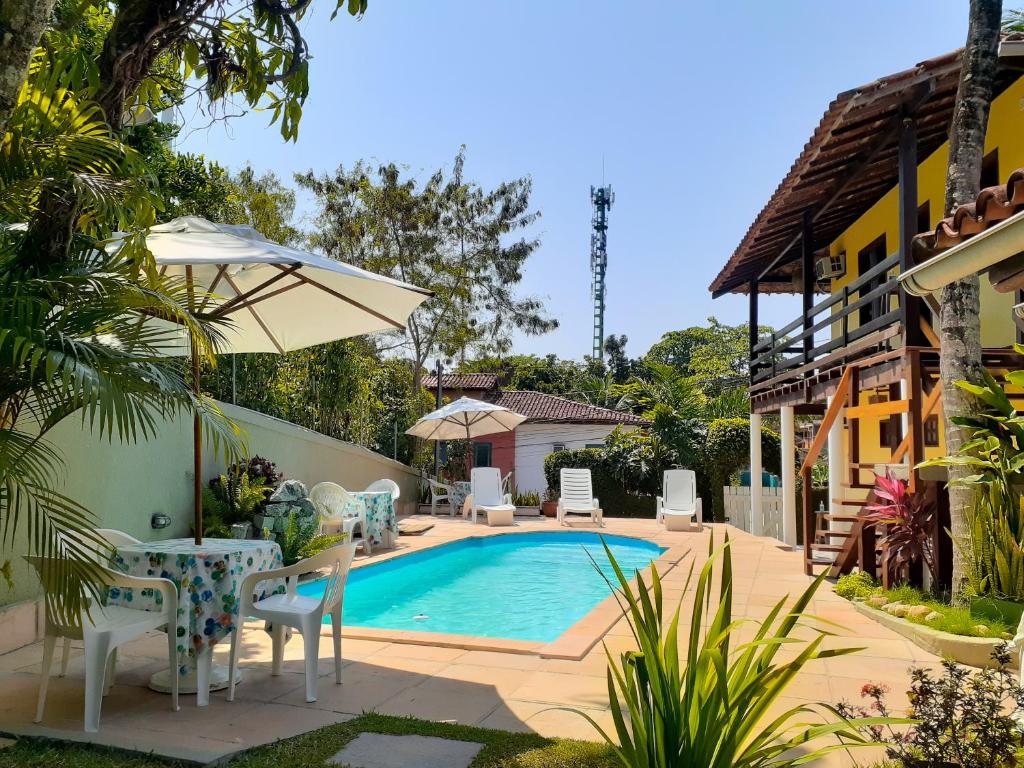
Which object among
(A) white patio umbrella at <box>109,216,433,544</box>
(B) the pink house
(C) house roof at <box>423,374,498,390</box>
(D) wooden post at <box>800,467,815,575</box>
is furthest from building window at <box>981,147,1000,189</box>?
(C) house roof at <box>423,374,498,390</box>

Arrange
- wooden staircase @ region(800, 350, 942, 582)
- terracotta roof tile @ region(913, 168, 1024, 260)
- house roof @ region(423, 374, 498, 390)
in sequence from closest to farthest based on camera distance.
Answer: terracotta roof tile @ region(913, 168, 1024, 260)
wooden staircase @ region(800, 350, 942, 582)
house roof @ region(423, 374, 498, 390)

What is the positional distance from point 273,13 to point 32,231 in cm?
174

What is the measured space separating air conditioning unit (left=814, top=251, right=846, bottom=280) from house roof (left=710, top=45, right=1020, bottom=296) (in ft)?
1.23

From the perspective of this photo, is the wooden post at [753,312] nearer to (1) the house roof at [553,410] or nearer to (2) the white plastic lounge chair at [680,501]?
(2) the white plastic lounge chair at [680,501]

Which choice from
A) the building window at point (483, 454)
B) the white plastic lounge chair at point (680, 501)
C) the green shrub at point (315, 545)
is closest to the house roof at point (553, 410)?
the building window at point (483, 454)

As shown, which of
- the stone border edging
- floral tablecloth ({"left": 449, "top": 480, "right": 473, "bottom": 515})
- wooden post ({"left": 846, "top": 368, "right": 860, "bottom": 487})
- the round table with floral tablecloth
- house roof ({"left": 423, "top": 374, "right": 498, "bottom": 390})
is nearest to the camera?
the round table with floral tablecloth

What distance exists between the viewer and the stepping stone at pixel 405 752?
11.2 feet

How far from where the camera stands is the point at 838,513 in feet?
33.7

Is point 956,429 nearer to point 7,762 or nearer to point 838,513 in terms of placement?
point 838,513

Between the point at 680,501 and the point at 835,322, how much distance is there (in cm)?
469

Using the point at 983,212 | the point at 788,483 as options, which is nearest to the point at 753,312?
the point at 788,483

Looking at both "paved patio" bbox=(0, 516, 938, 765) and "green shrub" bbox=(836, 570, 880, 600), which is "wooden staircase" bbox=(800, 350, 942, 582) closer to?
"green shrub" bbox=(836, 570, 880, 600)

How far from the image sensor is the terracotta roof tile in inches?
111

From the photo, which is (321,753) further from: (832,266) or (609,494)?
(609,494)
